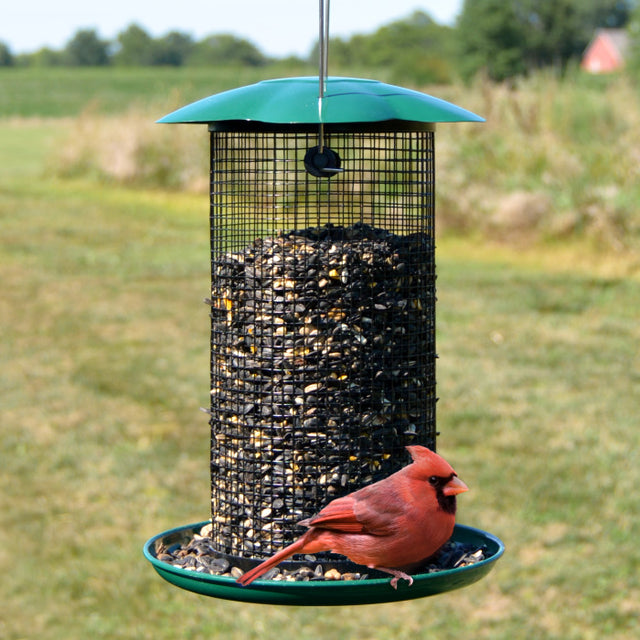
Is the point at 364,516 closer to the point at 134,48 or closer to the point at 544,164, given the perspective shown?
A: the point at 544,164

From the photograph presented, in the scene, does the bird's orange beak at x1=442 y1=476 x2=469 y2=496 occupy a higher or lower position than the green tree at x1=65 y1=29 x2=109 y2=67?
lower

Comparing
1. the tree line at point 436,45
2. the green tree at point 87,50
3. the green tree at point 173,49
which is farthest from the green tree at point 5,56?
the green tree at point 173,49

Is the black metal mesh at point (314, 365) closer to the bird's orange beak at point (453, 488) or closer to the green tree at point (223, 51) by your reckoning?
the bird's orange beak at point (453, 488)

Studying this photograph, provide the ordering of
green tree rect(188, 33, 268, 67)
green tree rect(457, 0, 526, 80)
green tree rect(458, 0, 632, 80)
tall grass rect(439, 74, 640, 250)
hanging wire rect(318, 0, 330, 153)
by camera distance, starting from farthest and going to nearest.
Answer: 1. green tree rect(188, 33, 268, 67)
2. green tree rect(458, 0, 632, 80)
3. green tree rect(457, 0, 526, 80)
4. tall grass rect(439, 74, 640, 250)
5. hanging wire rect(318, 0, 330, 153)

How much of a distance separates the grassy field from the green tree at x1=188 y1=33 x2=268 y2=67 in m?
63.8

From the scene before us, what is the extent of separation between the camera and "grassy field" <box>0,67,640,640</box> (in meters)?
6.73

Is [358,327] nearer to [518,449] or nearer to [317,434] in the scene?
[317,434]

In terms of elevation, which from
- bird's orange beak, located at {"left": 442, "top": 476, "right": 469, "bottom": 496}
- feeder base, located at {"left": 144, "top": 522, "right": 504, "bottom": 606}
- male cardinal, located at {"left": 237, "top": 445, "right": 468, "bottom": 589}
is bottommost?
feeder base, located at {"left": 144, "top": 522, "right": 504, "bottom": 606}

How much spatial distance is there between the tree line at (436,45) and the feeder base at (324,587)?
18.1 m

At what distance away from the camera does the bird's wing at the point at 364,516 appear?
121 inches

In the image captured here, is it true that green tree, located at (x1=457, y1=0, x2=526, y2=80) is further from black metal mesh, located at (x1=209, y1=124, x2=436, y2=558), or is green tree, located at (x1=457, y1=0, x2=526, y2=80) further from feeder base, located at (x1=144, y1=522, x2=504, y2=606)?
feeder base, located at (x1=144, y1=522, x2=504, y2=606)

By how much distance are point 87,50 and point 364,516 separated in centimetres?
10563

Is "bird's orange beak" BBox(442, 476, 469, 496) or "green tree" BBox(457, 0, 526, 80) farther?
"green tree" BBox(457, 0, 526, 80)

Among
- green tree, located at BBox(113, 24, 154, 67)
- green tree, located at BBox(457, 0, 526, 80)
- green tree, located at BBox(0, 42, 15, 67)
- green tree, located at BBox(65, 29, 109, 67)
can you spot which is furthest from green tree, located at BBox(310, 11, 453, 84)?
green tree, located at BBox(0, 42, 15, 67)
